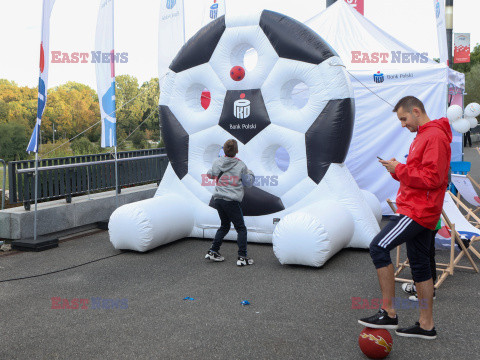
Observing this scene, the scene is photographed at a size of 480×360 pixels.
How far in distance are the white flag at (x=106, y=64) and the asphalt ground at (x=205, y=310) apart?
232 cm

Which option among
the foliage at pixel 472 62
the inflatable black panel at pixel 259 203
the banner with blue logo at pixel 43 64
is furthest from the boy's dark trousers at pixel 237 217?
the foliage at pixel 472 62

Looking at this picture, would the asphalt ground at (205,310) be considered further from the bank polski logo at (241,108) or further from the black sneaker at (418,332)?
the bank polski logo at (241,108)

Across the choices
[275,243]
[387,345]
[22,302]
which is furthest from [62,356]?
[275,243]

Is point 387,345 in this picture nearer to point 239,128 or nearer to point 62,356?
point 62,356

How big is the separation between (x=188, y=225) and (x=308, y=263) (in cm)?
203

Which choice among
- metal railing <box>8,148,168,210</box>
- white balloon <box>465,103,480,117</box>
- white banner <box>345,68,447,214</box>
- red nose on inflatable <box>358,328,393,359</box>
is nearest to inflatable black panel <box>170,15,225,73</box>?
metal railing <box>8,148,168,210</box>

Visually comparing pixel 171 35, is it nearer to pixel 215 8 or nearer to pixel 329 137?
pixel 215 8

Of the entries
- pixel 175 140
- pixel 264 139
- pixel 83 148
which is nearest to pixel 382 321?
pixel 264 139

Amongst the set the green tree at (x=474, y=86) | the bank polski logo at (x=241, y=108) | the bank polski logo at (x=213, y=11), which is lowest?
the bank polski logo at (x=241, y=108)

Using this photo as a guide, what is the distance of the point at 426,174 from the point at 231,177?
2.61 metres

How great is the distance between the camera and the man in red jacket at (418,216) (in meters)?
3.22

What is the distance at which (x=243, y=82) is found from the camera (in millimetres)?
6531

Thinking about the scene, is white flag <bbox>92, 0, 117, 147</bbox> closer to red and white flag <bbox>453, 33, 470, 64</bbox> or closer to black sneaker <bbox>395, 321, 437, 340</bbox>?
black sneaker <bbox>395, 321, 437, 340</bbox>

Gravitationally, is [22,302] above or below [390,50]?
below
